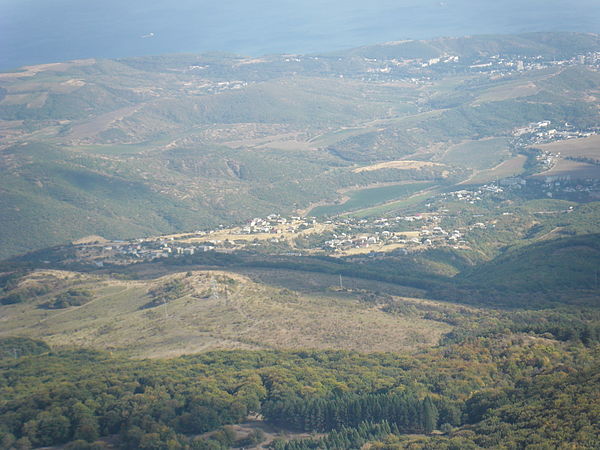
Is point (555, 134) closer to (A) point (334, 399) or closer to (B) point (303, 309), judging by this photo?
(B) point (303, 309)

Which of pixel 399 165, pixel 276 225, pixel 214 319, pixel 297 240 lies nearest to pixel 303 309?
pixel 214 319

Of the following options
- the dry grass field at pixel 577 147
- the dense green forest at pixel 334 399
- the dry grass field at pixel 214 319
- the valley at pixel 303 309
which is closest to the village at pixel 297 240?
the valley at pixel 303 309

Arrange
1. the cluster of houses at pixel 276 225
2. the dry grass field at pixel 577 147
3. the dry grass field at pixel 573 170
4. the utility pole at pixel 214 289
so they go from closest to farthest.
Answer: the utility pole at pixel 214 289, the cluster of houses at pixel 276 225, the dry grass field at pixel 573 170, the dry grass field at pixel 577 147

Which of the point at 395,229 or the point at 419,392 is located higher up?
the point at 419,392

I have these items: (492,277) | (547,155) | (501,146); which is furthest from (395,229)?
(501,146)

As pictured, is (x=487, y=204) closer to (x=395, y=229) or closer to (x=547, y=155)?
(x=395, y=229)

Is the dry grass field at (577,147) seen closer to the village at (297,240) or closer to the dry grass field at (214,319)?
the village at (297,240)

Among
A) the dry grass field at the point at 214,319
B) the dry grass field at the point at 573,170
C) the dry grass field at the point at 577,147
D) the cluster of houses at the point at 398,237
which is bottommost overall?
the cluster of houses at the point at 398,237

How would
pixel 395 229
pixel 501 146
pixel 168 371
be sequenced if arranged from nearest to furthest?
pixel 168 371 → pixel 395 229 → pixel 501 146

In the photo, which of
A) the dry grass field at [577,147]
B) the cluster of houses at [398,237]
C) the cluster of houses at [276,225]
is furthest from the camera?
the dry grass field at [577,147]

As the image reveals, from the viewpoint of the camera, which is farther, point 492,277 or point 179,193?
point 179,193

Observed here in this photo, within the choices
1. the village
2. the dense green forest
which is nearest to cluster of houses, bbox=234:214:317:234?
the village
